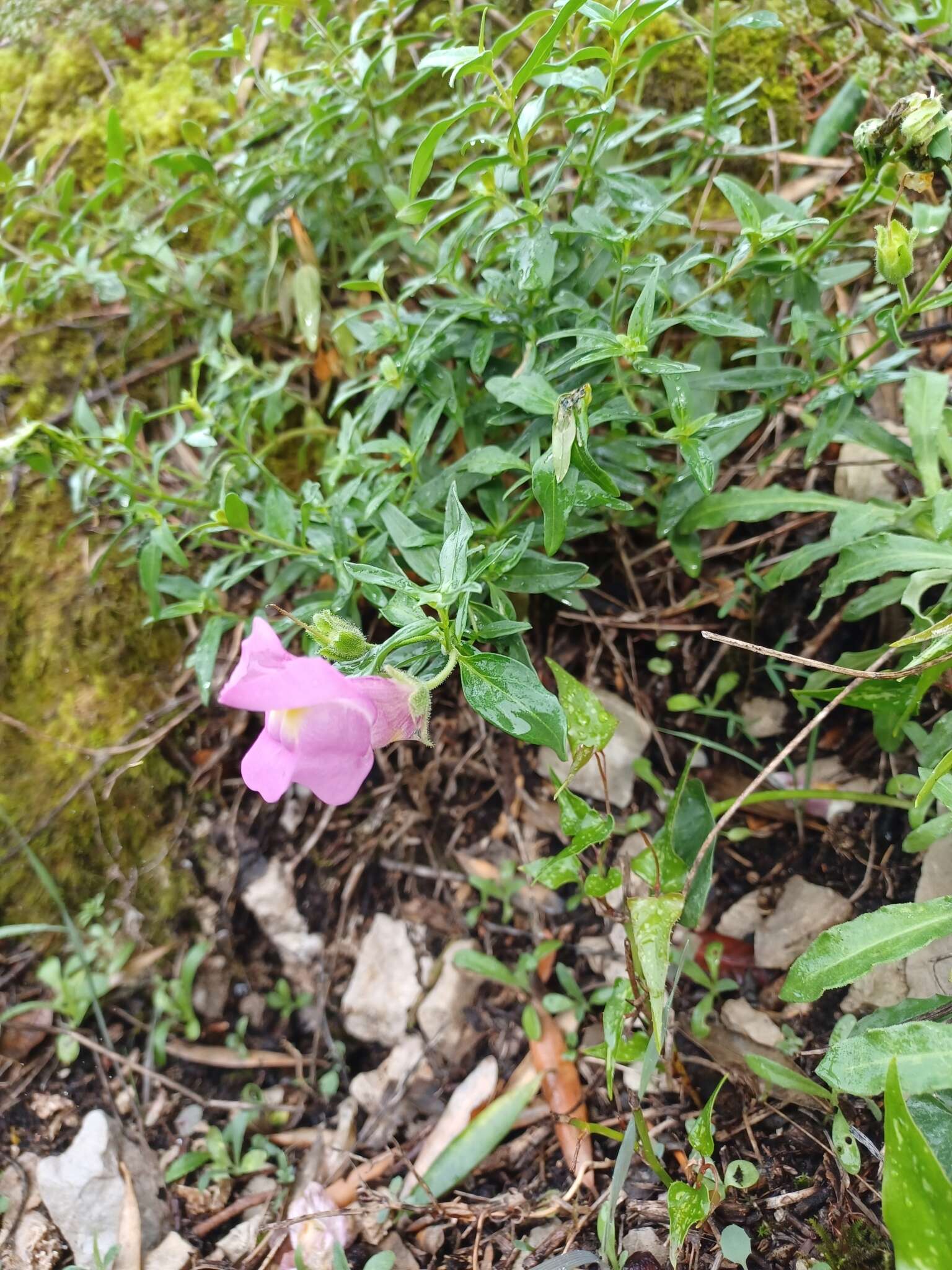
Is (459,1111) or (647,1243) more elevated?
(647,1243)

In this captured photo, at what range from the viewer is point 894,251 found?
1.35 meters

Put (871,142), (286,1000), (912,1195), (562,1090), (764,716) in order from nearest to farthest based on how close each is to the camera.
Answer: (912,1195) < (871,142) < (562,1090) < (764,716) < (286,1000)

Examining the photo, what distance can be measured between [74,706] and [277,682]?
1.45m

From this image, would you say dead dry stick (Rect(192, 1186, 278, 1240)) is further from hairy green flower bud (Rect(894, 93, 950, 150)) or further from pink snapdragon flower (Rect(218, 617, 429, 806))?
hairy green flower bud (Rect(894, 93, 950, 150))

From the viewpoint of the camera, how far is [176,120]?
2.55m

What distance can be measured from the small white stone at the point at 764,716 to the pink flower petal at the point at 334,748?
3.23ft

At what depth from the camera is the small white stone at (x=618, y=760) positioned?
6.25ft

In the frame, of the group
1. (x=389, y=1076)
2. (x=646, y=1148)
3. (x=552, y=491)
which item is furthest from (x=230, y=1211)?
(x=552, y=491)

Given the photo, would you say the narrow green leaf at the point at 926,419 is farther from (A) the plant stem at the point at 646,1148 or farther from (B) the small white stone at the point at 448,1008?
(B) the small white stone at the point at 448,1008

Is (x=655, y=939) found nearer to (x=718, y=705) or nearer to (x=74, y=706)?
(x=718, y=705)

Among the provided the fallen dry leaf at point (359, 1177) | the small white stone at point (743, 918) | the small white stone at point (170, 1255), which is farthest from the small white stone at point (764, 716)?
the small white stone at point (170, 1255)

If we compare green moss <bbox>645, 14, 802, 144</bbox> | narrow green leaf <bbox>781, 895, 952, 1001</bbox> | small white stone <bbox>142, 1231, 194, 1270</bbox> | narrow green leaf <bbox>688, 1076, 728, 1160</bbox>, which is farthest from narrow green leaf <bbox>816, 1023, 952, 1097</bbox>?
green moss <bbox>645, 14, 802, 144</bbox>

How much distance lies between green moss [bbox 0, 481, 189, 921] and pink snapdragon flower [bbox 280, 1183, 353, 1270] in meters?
0.78

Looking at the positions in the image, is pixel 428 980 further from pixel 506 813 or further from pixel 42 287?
pixel 42 287
